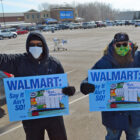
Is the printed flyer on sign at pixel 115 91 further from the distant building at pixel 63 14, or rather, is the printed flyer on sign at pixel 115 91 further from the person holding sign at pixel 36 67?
the distant building at pixel 63 14

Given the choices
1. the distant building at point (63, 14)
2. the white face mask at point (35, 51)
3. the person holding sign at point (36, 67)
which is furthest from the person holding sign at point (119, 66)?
the distant building at point (63, 14)

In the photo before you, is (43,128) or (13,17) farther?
(13,17)

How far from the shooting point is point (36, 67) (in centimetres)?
246

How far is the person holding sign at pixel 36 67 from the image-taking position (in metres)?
2.41

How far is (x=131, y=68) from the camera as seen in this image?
2.45 meters

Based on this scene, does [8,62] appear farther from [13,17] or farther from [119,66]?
[13,17]

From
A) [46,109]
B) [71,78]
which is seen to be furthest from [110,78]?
[71,78]

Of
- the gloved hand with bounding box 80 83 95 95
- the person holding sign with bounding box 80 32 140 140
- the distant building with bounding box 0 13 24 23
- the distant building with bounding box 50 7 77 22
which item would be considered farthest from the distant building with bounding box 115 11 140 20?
the gloved hand with bounding box 80 83 95 95

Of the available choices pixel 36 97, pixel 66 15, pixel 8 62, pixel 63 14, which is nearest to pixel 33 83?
pixel 36 97

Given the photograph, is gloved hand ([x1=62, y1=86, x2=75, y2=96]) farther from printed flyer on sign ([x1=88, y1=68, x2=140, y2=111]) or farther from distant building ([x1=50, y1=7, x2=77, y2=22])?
distant building ([x1=50, y1=7, x2=77, y2=22])

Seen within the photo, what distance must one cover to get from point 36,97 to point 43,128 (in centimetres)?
43

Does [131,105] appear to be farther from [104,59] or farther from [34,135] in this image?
[34,135]

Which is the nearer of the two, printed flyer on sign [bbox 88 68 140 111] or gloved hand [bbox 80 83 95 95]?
gloved hand [bbox 80 83 95 95]

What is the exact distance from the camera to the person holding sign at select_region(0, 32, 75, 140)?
7.90 ft
